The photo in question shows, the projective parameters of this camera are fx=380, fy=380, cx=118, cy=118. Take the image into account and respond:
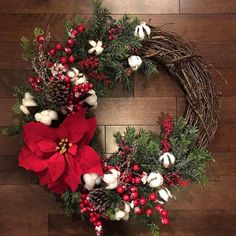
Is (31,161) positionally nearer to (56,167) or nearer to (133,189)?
(56,167)

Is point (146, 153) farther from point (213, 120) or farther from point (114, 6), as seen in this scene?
point (114, 6)

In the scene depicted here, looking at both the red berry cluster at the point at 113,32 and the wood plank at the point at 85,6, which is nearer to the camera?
the red berry cluster at the point at 113,32

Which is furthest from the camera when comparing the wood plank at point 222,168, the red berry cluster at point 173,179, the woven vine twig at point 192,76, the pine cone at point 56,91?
the wood plank at point 222,168

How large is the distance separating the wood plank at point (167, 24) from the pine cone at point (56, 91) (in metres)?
0.35

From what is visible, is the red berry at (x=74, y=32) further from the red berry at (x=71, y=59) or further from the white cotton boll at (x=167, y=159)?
the white cotton boll at (x=167, y=159)

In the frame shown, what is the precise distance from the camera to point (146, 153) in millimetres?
1282

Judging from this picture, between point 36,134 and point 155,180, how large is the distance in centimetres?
41

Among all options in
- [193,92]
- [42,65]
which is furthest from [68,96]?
[193,92]

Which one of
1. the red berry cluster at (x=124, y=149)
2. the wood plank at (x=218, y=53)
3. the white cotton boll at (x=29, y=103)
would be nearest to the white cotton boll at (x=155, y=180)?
the red berry cluster at (x=124, y=149)

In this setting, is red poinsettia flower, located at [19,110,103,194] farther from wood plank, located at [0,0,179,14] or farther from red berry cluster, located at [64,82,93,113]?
wood plank, located at [0,0,179,14]

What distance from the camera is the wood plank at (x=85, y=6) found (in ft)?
4.86

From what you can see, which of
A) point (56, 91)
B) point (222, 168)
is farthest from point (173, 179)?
point (56, 91)

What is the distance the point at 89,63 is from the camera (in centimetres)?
130

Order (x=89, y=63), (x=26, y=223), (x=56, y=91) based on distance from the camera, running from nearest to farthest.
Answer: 1. (x=56, y=91)
2. (x=89, y=63)
3. (x=26, y=223)
